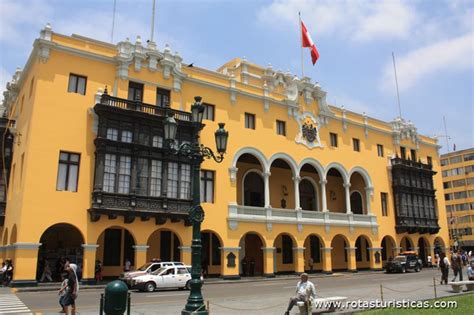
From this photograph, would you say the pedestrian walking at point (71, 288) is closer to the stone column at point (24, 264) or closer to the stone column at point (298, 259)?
the stone column at point (24, 264)

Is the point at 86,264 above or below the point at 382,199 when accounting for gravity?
below

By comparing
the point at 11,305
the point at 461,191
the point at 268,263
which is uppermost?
the point at 461,191

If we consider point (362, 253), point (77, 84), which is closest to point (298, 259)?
point (362, 253)

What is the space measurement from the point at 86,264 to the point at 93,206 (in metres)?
3.38

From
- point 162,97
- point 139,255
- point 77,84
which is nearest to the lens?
point 139,255

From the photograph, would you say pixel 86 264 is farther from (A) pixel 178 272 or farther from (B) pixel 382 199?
(B) pixel 382 199

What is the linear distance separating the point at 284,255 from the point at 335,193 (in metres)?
9.35

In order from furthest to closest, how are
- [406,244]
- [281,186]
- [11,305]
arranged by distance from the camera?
1. [406,244]
2. [281,186]
3. [11,305]

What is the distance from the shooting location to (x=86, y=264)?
2425 centimetres

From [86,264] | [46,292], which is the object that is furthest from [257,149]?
[46,292]

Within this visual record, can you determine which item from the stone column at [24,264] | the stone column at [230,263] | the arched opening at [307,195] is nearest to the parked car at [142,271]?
the stone column at [24,264]

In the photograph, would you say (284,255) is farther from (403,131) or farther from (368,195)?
(403,131)

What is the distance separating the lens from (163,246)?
30828mm

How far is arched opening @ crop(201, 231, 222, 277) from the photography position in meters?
32.7
